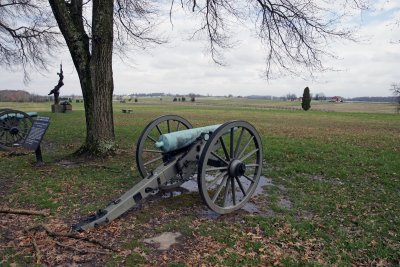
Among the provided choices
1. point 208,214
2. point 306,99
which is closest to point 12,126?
point 208,214

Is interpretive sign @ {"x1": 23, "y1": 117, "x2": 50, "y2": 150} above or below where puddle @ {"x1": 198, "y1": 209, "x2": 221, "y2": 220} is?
above

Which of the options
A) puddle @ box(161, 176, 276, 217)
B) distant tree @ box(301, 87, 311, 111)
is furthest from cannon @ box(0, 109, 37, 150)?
distant tree @ box(301, 87, 311, 111)

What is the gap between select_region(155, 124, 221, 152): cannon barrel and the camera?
194 inches

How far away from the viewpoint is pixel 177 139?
4.98 metres

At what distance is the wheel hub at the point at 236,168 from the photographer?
195 inches

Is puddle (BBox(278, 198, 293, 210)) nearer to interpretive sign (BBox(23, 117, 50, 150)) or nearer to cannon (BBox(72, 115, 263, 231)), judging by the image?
cannon (BBox(72, 115, 263, 231))

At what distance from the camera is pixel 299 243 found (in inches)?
162

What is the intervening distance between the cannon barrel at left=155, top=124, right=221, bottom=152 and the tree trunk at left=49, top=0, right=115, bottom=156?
3.74m

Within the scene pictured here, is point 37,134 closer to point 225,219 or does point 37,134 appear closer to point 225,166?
point 225,166

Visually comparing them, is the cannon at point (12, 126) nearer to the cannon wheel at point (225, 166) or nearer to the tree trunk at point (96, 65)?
the tree trunk at point (96, 65)

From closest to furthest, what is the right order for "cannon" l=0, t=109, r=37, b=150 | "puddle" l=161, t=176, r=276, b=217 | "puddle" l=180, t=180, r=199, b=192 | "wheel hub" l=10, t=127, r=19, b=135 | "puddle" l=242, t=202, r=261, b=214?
1. "puddle" l=161, t=176, r=276, b=217
2. "puddle" l=242, t=202, r=261, b=214
3. "puddle" l=180, t=180, r=199, b=192
4. "cannon" l=0, t=109, r=37, b=150
5. "wheel hub" l=10, t=127, r=19, b=135

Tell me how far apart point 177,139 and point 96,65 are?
408 cm

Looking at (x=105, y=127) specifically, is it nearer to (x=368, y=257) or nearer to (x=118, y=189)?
(x=118, y=189)

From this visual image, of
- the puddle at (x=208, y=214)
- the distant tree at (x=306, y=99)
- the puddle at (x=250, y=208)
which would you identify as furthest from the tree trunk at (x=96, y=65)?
the distant tree at (x=306, y=99)
